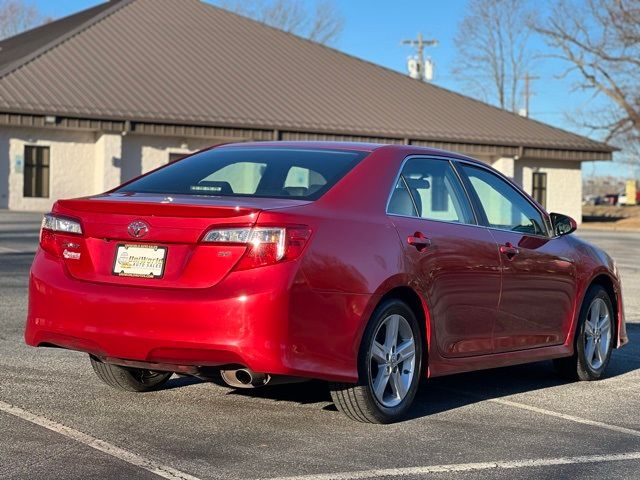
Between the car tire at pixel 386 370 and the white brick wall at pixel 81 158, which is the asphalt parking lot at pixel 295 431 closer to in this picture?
the car tire at pixel 386 370

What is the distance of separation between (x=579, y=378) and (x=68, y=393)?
3742mm

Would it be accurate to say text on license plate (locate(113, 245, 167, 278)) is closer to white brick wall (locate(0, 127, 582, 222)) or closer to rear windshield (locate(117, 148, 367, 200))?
rear windshield (locate(117, 148, 367, 200))

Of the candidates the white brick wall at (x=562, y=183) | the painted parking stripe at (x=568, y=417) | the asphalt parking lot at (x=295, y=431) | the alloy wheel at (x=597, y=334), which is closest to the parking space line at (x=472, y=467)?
the asphalt parking lot at (x=295, y=431)

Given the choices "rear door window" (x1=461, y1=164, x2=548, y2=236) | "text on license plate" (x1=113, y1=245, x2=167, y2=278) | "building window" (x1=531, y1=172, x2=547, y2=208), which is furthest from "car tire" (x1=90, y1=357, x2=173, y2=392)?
"building window" (x1=531, y1=172, x2=547, y2=208)

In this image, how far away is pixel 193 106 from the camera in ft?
123

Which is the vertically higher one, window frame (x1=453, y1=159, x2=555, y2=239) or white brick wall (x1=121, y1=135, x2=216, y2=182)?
white brick wall (x1=121, y1=135, x2=216, y2=182)

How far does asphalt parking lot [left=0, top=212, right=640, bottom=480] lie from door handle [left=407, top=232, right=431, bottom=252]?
3.27ft

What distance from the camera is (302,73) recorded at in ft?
139

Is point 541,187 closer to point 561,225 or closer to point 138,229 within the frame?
point 561,225

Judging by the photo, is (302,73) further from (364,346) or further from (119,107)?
(364,346)

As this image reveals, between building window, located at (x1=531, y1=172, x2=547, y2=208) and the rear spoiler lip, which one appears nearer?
the rear spoiler lip

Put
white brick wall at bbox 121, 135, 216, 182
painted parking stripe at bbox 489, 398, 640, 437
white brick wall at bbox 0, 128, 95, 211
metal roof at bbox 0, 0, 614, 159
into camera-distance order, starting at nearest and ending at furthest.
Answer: painted parking stripe at bbox 489, 398, 640, 437
white brick wall at bbox 0, 128, 95, 211
metal roof at bbox 0, 0, 614, 159
white brick wall at bbox 121, 135, 216, 182

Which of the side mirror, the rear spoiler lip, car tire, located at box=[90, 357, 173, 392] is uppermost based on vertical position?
the rear spoiler lip

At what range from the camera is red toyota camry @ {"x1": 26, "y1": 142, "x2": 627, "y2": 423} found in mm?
5609
